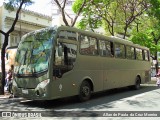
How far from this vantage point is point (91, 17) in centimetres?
2633

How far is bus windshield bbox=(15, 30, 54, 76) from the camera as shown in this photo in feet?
36.9

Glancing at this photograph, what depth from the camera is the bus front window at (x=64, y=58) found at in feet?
37.0

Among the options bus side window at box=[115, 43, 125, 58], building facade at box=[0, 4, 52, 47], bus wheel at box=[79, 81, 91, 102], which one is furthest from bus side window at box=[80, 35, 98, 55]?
building facade at box=[0, 4, 52, 47]

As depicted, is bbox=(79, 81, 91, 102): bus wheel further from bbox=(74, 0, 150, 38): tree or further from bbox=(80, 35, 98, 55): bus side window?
bbox=(74, 0, 150, 38): tree

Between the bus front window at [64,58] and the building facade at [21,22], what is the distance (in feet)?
82.2

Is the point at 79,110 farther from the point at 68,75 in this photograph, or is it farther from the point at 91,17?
the point at 91,17

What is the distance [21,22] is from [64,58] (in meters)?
29.0

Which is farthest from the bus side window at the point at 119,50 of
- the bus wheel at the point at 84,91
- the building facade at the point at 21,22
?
the building facade at the point at 21,22

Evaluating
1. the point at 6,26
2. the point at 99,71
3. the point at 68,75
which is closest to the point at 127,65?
the point at 99,71

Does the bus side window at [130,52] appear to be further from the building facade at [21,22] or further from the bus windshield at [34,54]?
the building facade at [21,22]

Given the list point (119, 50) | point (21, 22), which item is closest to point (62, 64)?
point (119, 50)

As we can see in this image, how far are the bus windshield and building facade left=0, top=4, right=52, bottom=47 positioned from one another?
2430cm

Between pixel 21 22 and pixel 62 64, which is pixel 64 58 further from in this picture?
pixel 21 22

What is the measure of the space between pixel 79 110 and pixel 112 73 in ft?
17.9
